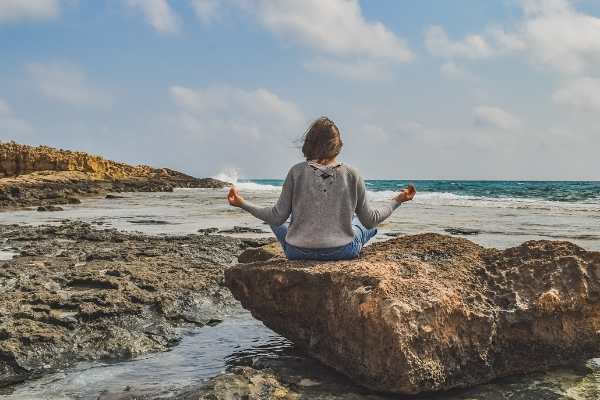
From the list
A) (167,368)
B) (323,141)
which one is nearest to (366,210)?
(323,141)

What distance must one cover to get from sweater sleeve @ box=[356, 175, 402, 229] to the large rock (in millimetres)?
285

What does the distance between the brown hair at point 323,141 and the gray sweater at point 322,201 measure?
0.09 metres

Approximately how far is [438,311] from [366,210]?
1.13 m

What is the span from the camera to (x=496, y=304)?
3.52m

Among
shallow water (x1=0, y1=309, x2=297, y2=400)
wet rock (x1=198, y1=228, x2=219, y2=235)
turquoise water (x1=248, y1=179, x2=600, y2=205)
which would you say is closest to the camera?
shallow water (x1=0, y1=309, x2=297, y2=400)

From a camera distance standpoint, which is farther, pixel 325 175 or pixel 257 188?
pixel 257 188

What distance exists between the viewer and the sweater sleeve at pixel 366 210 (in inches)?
159

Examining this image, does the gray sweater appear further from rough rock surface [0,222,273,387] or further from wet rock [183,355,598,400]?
rough rock surface [0,222,273,387]

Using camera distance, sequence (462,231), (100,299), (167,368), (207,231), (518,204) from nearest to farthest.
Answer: (167,368) < (100,299) < (207,231) < (462,231) < (518,204)

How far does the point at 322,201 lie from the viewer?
398 centimetres

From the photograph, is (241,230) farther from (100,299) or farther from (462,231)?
(100,299)

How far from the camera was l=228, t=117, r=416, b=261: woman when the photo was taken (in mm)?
3990

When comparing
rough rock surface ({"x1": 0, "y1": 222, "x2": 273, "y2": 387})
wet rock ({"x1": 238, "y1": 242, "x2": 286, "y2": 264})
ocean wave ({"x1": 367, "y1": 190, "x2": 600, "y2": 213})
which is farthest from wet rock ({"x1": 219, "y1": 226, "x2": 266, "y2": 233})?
ocean wave ({"x1": 367, "y1": 190, "x2": 600, "y2": 213})

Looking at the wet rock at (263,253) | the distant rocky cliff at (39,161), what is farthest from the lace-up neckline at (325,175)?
the distant rocky cliff at (39,161)
